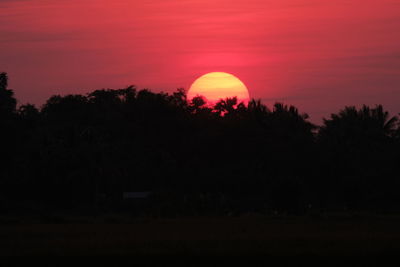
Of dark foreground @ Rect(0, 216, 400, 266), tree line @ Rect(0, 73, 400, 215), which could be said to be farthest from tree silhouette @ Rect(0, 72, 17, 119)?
dark foreground @ Rect(0, 216, 400, 266)

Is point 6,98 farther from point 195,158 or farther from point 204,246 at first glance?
point 204,246

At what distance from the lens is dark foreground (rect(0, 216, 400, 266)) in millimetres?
19516

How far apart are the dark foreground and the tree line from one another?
15.1m

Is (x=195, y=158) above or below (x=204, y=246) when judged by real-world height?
above

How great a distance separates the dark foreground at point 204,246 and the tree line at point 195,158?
15058 mm

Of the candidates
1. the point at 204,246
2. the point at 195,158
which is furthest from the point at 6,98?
the point at 204,246

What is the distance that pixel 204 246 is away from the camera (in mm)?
21781

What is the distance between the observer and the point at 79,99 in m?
68.3

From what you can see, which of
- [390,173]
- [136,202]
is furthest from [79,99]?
[390,173]

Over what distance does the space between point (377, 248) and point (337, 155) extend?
34590mm

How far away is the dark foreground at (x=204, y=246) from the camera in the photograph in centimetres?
1952

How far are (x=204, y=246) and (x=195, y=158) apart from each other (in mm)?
38518

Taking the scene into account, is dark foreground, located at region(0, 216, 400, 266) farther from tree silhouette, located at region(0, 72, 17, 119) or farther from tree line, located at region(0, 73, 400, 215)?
tree silhouette, located at region(0, 72, 17, 119)

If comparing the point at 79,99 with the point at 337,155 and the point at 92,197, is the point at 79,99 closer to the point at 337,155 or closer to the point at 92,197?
the point at 92,197
